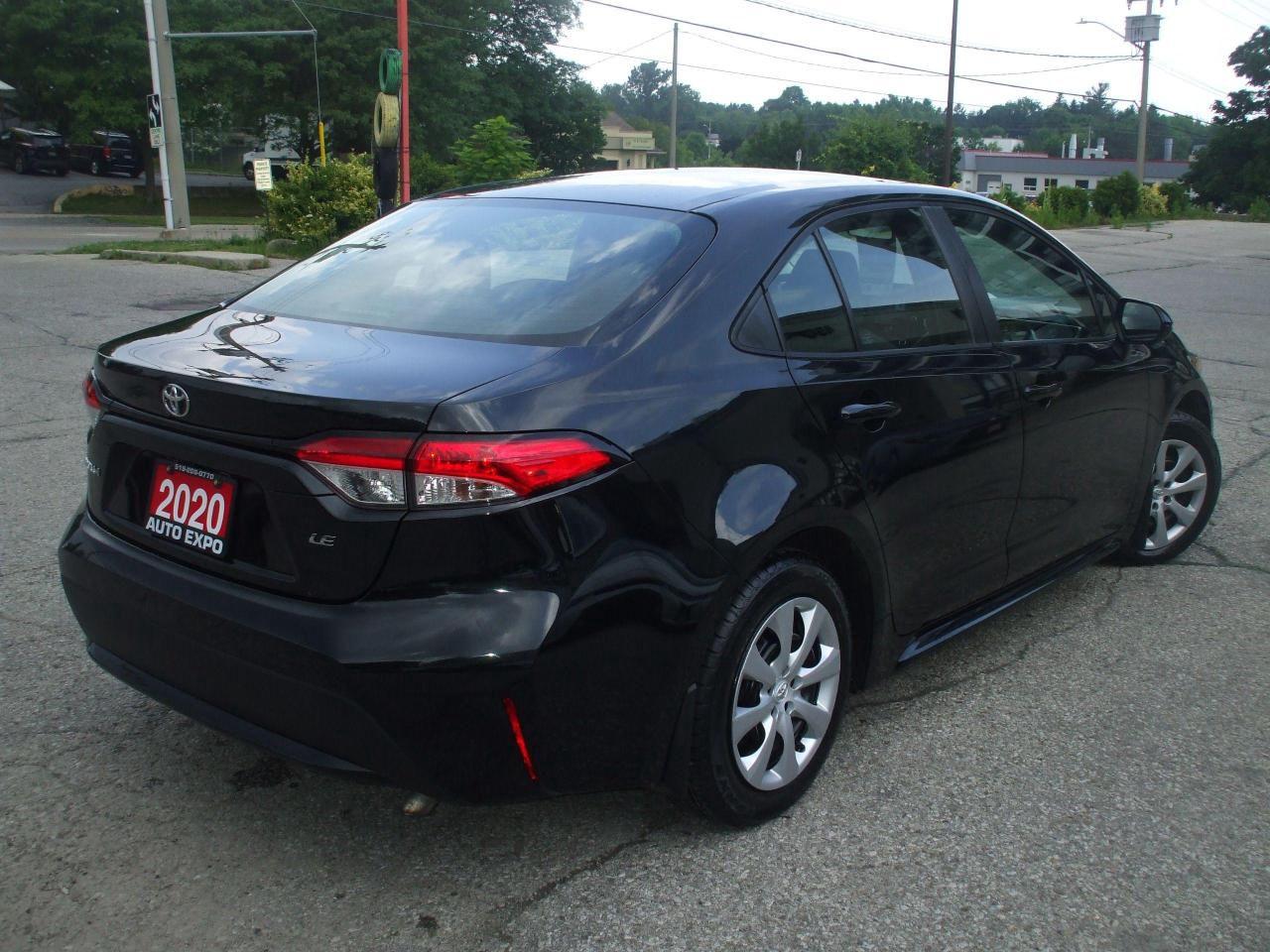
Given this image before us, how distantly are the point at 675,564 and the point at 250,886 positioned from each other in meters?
1.21

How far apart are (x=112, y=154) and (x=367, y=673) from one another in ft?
162

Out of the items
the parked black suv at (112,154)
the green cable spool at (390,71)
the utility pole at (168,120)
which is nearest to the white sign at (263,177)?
the utility pole at (168,120)

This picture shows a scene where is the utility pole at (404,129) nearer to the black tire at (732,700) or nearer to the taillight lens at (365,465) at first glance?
the black tire at (732,700)

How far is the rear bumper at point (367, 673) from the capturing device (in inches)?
94.5

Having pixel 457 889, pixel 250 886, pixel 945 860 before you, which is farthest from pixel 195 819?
pixel 945 860

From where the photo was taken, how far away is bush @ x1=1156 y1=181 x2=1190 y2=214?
41562 mm

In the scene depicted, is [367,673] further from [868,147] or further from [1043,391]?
[868,147]

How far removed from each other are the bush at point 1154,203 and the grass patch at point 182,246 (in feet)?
96.4

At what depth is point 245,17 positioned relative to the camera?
36.0 metres

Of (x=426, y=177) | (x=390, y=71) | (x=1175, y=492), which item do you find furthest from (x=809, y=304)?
(x=426, y=177)

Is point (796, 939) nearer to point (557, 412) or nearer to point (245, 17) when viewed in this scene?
point (557, 412)

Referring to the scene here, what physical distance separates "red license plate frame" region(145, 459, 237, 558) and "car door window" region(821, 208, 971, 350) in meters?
1.70

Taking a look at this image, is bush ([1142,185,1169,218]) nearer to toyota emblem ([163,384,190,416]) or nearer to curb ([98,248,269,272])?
curb ([98,248,269,272])

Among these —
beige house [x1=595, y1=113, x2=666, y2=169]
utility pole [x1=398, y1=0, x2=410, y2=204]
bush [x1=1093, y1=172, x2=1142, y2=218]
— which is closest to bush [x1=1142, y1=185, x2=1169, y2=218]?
bush [x1=1093, y1=172, x2=1142, y2=218]
